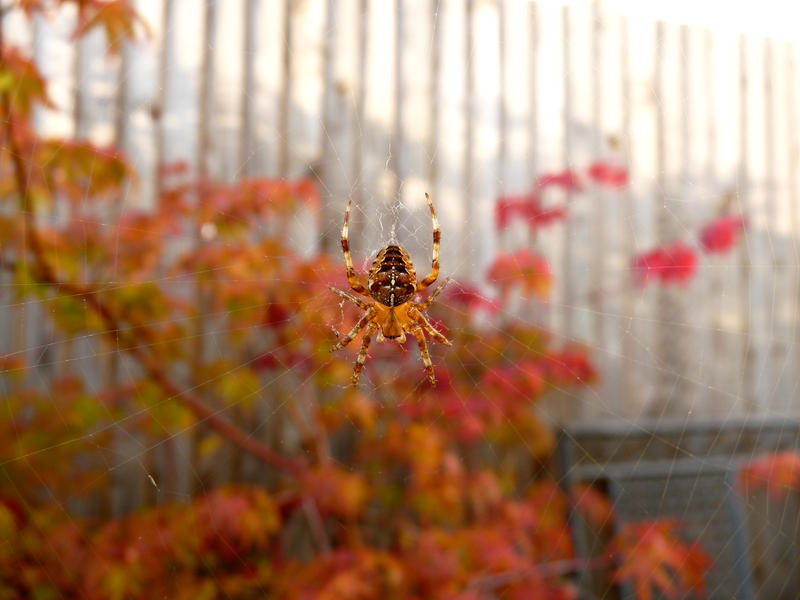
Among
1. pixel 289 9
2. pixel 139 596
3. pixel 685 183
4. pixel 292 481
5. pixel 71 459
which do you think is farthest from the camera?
pixel 685 183

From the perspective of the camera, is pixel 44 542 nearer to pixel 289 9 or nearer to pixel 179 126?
pixel 179 126

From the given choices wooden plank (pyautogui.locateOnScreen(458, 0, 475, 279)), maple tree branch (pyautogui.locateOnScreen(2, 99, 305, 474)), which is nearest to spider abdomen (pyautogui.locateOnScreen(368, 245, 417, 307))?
maple tree branch (pyautogui.locateOnScreen(2, 99, 305, 474))

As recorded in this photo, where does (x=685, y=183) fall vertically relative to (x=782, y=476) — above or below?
above

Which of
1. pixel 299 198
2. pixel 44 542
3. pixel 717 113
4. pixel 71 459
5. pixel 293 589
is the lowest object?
A: pixel 293 589

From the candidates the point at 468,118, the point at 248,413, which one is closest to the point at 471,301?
the point at 468,118

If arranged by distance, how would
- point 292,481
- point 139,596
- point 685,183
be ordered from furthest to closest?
point 685,183, point 292,481, point 139,596

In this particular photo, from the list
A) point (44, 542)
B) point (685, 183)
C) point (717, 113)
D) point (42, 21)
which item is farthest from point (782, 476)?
point (42, 21)

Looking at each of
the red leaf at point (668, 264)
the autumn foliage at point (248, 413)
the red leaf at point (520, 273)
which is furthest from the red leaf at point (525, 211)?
the red leaf at point (668, 264)
